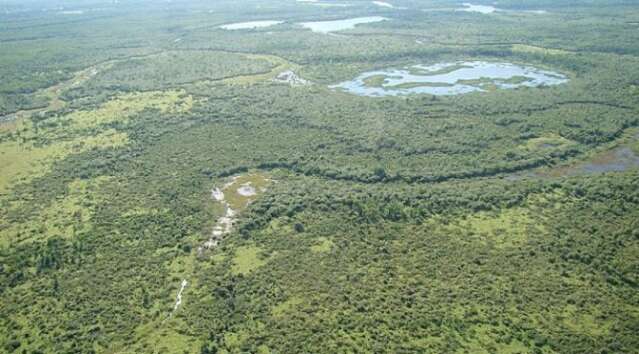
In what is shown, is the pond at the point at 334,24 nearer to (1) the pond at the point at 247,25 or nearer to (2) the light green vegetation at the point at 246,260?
(1) the pond at the point at 247,25

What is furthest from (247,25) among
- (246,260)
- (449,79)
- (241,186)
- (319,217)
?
(246,260)

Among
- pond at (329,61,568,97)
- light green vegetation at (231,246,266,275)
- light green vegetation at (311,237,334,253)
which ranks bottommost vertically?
light green vegetation at (231,246,266,275)

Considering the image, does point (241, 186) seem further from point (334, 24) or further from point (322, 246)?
point (334, 24)

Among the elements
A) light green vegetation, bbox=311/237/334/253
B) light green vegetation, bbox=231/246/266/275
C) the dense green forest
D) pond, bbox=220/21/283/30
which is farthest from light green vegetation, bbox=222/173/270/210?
pond, bbox=220/21/283/30

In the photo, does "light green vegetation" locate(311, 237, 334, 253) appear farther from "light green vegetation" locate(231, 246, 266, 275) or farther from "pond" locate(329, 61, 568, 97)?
"pond" locate(329, 61, 568, 97)

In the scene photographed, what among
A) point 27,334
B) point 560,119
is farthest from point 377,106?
point 27,334

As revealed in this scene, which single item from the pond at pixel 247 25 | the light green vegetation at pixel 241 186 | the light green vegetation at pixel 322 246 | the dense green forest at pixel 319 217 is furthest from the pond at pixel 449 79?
the pond at pixel 247 25
